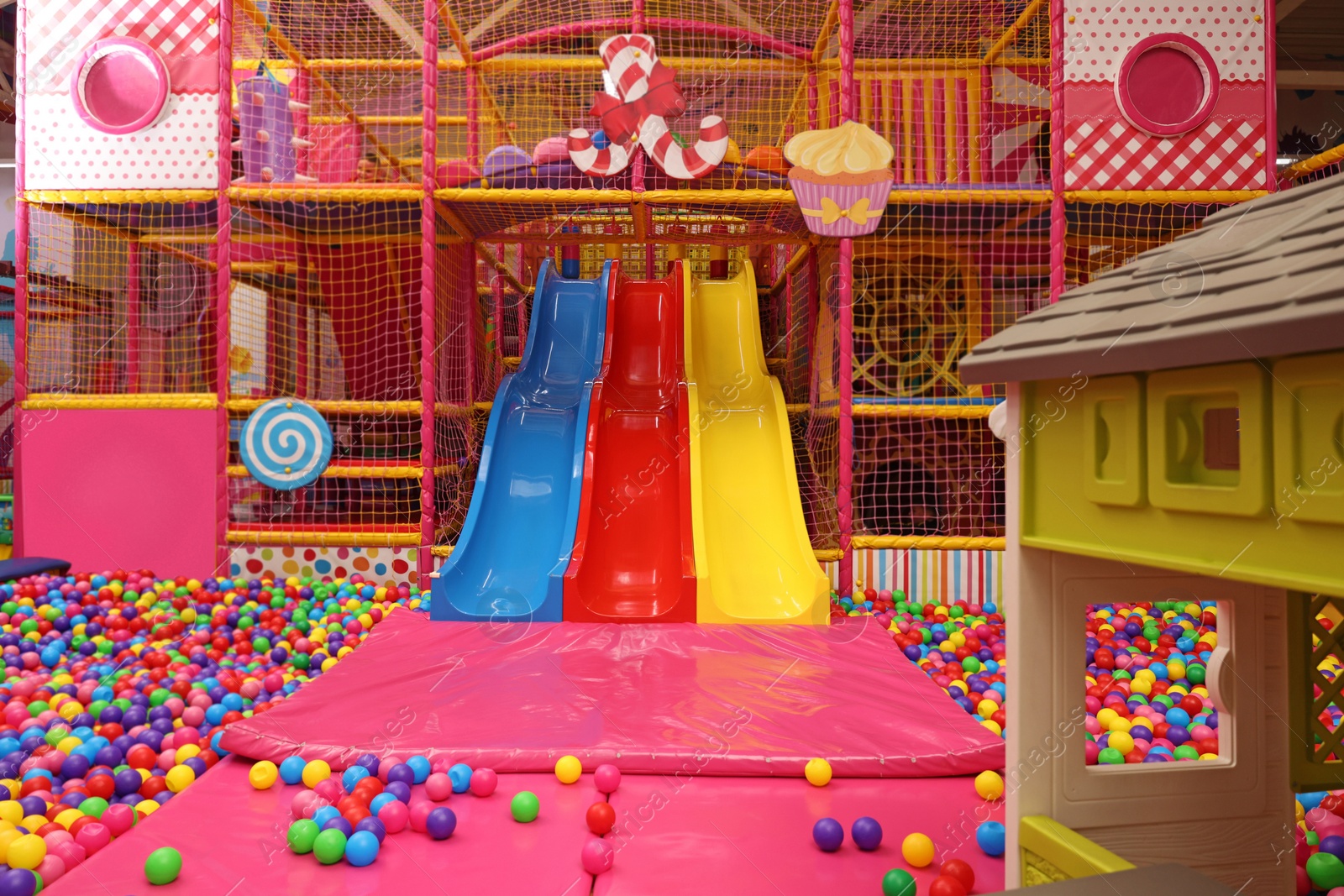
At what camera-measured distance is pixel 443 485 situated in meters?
5.05

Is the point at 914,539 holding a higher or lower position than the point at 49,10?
lower

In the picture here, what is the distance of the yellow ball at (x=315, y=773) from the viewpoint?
2080 mm

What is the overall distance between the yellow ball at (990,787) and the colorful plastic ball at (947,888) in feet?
1.60

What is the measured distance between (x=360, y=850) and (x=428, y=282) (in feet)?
10.7

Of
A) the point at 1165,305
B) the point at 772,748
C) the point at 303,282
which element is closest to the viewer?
the point at 1165,305

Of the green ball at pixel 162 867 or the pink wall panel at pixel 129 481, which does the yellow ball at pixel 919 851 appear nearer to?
the green ball at pixel 162 867

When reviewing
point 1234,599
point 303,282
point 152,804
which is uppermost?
point 303,282

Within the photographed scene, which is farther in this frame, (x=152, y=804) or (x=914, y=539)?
(x=914, y=539)

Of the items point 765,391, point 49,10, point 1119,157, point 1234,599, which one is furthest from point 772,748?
point 49,10

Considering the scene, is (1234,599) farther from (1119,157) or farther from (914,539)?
(1119,157)

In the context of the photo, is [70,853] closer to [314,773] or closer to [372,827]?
[314,773]

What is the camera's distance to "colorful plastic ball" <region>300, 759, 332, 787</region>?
208 cm

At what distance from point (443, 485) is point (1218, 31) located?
483 cm

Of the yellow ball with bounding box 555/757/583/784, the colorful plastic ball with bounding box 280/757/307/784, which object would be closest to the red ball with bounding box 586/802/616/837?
the yellow ball with bounding box 555/757/583/784
